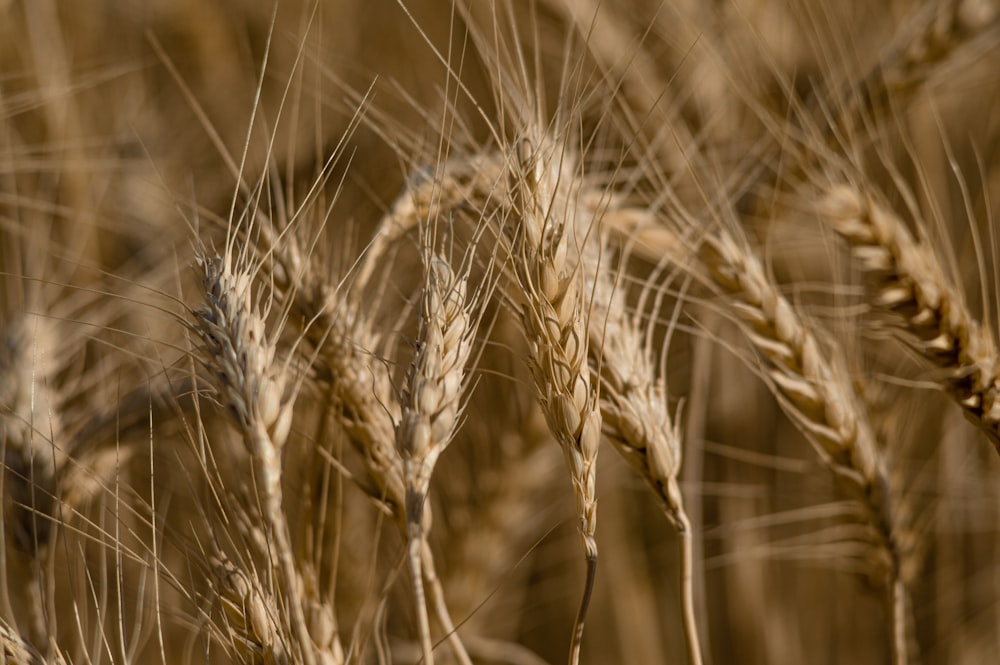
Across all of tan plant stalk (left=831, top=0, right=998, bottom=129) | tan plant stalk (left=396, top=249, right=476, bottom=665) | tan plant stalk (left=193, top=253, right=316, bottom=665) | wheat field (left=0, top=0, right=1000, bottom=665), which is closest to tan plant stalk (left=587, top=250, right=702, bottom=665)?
wheat field (left=0, top=0, right=1000, bottom=665)

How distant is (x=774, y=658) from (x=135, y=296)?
3.32 ft

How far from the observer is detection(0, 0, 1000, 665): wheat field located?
629 mm

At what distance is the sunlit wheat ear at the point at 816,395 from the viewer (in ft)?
2.46

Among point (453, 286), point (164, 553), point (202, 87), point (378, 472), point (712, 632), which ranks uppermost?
point (202, 87)

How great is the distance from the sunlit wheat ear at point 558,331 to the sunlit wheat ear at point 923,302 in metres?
0.32

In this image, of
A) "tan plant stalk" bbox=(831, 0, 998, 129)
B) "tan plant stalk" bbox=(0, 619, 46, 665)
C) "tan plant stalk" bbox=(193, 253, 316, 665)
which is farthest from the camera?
"tan plant stalk" bbox=(831, 0, 998, 129)

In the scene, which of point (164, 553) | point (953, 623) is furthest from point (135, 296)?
point (953, 623)

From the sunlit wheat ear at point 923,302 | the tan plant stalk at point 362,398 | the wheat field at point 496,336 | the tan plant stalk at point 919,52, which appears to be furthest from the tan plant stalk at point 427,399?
the tan plant stalk at point 919,52

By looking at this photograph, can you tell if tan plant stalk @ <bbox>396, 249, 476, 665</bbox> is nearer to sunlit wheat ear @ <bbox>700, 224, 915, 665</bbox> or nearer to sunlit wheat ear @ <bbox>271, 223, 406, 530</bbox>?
sunlit wheat ear @ <bbox>271, 223, 406, 530</bbox>

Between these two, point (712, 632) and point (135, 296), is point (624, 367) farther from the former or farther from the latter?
point (712, 632)

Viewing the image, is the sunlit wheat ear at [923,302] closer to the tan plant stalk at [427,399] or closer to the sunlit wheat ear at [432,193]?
the sunlit wheat ear at [432,193]

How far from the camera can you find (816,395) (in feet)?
2.48

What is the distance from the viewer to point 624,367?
67 centimetres

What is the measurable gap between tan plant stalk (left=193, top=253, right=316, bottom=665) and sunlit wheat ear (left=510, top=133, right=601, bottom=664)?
179mm
